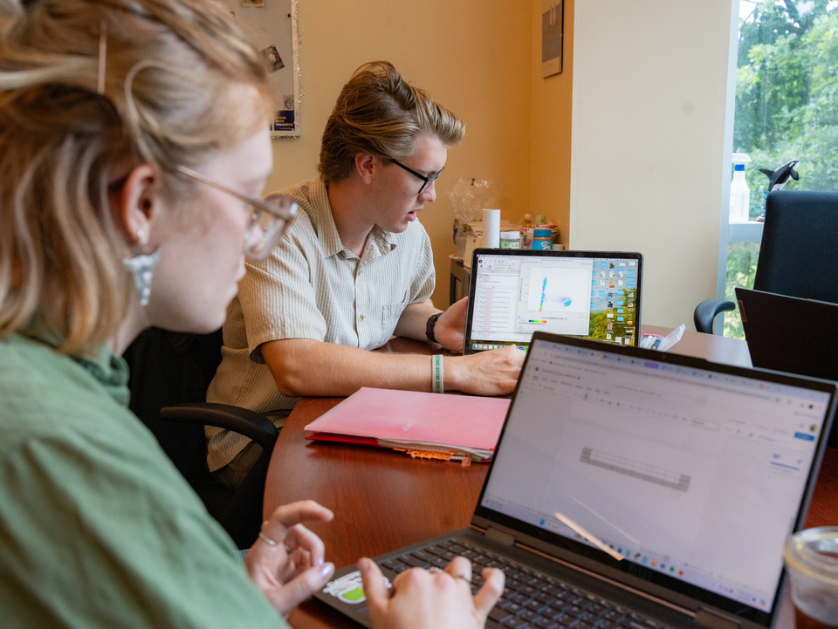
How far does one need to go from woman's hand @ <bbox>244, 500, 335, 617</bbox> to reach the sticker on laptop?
11mm

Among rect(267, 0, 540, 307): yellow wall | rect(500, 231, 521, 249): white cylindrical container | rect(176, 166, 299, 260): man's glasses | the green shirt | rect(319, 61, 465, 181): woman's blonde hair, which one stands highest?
rect(267, 0, 540, 307): yellow wall

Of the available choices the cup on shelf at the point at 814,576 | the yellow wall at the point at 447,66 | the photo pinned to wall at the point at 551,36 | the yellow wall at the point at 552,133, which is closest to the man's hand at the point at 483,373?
the cup on shelf at the point at 814,576

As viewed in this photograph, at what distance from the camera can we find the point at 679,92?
2686 millimetres

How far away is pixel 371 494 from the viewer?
942 mm

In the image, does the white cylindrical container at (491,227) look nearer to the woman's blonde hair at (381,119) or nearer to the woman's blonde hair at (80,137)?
the woman's blonde hair at (381,119)

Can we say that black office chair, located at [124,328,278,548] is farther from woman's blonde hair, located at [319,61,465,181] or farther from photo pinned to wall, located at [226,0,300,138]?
photo pinned to wall, located at [226,0,300,138]

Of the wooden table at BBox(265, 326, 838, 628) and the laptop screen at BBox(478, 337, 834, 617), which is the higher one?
the laptop screen at BBox(478, 337, 834, 617)

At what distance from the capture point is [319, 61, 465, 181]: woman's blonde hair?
62.6 inches

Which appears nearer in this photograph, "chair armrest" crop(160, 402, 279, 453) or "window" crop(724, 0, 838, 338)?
"chair armrest" crop(160, 402, 279, 453)

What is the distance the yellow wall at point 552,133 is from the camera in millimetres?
2729

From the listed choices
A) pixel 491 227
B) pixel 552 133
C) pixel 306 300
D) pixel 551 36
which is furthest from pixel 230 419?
pixel 551 36

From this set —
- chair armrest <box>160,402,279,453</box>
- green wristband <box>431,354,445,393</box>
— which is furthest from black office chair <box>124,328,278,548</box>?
green wristband <box>431,354,445,393</box>

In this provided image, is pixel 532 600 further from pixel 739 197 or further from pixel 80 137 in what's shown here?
pixel 739 197

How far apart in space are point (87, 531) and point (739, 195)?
115 inches
